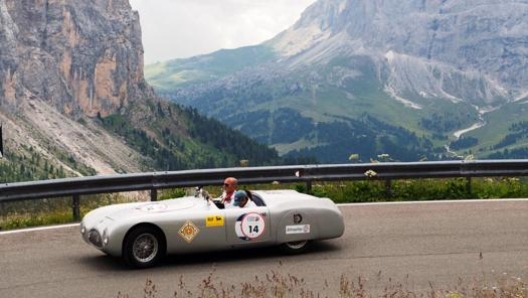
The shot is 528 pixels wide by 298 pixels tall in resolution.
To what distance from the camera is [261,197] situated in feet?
34.4

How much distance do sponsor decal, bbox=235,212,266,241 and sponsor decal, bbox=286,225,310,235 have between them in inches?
15.9

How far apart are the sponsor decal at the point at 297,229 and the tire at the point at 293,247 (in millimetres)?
164

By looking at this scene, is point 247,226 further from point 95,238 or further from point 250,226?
point 95,238

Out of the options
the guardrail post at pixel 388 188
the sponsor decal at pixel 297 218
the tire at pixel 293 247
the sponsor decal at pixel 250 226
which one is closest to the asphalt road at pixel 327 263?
the tire at pixel 293 247

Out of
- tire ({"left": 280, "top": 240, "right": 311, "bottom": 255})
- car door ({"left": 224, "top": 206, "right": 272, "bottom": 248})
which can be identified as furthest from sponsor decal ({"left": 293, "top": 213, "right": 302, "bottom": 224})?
car door ({"left": 224, "top": 206, "right": 272, "bottom": 248})

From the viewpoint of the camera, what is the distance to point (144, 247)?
31.1 ft

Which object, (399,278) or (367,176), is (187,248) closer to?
(399,278)

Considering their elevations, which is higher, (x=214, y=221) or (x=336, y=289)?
(x=214, y=221)

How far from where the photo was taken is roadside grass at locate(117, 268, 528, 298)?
788 centimetres

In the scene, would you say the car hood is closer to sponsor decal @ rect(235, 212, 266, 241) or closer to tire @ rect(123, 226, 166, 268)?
tire @ rect(123, 226, 166, 268)

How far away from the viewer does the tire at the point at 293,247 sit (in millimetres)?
10312

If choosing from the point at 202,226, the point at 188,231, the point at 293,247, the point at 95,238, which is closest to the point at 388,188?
the point at 293,247

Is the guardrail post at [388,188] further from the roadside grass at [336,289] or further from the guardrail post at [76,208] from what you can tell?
the guardrail post at [76,208]

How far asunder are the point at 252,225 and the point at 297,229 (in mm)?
715
